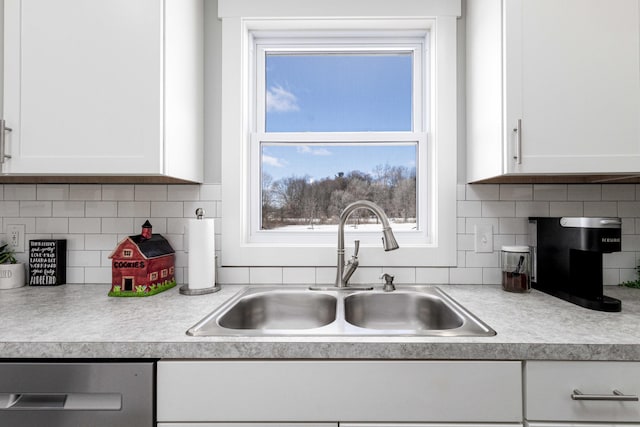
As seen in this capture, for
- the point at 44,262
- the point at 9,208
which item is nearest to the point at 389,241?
the point at 44,262

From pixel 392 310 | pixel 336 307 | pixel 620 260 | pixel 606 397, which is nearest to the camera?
pixel 606 397

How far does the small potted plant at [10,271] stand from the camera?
1.45 metres

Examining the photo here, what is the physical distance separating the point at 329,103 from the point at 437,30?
1.95 feet

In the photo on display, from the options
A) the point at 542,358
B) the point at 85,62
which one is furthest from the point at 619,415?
the point at 85,62

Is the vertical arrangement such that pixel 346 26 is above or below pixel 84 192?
above

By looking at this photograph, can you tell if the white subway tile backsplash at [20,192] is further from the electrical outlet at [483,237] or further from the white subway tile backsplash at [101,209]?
the electrical outlet at [483,237]

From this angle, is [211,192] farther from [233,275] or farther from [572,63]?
[572,63]

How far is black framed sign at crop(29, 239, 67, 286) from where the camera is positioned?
1.49 meters

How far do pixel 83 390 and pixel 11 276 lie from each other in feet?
3.18

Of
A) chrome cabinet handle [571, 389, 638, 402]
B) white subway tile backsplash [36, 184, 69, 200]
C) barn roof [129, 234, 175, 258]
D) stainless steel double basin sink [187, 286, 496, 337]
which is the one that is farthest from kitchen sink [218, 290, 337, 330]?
white subway tile backsplash [36, 184, 69, 200]

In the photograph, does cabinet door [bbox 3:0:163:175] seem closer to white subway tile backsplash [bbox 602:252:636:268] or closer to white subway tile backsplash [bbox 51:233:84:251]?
white subway tile backsplash [bbox 51:233:84:251]

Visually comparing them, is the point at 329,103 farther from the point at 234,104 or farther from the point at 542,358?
the point at 542,358

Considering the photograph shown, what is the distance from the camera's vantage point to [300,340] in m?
0.88

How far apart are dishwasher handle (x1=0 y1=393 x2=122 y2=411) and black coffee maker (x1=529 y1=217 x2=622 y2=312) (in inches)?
59.7
